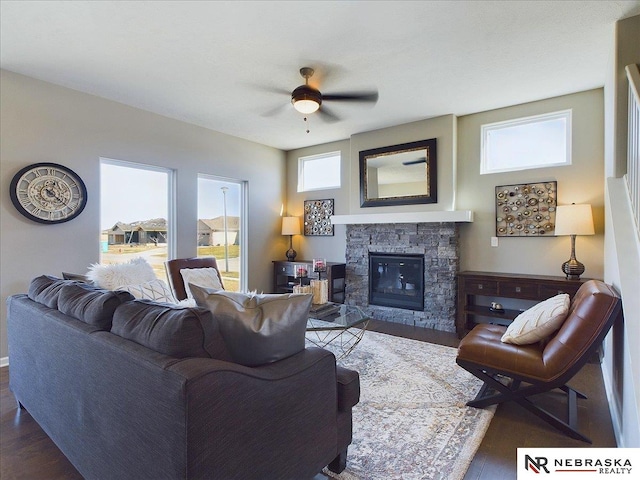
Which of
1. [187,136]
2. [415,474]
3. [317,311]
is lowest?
[415,474]

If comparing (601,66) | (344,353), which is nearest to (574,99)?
(601,66)

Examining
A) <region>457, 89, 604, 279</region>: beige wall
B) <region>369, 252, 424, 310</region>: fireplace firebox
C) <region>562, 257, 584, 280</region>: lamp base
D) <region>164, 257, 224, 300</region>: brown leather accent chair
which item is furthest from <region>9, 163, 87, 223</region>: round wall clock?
<region>562, 257, 584, 280</region>: lamp base

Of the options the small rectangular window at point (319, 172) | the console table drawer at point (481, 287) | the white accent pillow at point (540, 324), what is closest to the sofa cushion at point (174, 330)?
the white accent pillow at point (540, 324)

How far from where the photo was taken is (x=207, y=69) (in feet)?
10.5

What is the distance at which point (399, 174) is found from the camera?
192 inches

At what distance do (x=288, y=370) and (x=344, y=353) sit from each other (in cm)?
216

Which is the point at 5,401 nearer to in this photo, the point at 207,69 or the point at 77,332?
the point at 77,332

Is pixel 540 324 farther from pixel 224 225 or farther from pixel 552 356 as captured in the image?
pixel 224 225

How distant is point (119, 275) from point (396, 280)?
349 centimetres

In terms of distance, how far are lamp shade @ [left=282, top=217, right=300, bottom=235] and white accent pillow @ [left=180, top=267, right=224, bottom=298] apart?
188 centimetres

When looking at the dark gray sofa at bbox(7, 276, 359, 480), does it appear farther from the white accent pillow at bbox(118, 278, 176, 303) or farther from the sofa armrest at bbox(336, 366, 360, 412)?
the white accent pillow at bbox(118, 278, 176, 303)

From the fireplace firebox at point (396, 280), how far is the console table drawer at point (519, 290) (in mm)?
A: 1047

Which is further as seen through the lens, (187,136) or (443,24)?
(187,136)

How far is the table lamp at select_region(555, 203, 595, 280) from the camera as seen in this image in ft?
11.2
